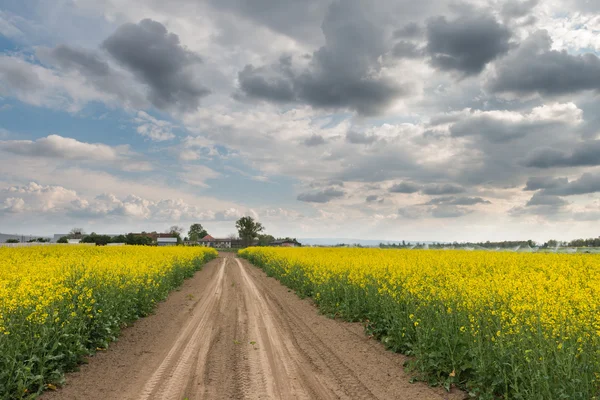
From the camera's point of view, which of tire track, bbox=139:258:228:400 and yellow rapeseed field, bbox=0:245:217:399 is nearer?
yellow rapeseed field, bbox=0:245:217:399

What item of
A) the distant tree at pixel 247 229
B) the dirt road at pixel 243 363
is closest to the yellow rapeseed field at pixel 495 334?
the dirt road at pixel 243 363

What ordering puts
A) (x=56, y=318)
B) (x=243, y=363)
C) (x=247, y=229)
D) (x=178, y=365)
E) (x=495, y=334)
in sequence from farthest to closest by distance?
(x=247, y=229) < (x=243, y=363) < (x=178, y=365) < (x=56, y=318) < (x=495, y=334)

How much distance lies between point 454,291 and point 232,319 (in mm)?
8067

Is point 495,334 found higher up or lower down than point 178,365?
higher up

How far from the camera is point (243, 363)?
898 cm

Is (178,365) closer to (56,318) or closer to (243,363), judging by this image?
(243,363)

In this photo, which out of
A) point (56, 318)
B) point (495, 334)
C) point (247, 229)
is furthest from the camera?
point (247, 229)

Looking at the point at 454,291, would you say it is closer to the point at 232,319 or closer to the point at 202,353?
the point at 202,353

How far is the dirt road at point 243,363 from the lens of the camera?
291 inches

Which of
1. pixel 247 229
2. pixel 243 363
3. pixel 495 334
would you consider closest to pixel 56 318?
pixel 243 363

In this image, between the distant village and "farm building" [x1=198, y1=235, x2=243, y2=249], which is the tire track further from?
"farm building" [x1=198, y1=235, x2=243, y2=249]

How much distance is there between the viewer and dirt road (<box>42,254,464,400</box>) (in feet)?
24.2

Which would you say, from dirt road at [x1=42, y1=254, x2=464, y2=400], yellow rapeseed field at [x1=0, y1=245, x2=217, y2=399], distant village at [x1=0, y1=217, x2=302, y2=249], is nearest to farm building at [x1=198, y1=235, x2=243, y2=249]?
distant village at [x1=0, y1=217, x2=302, y2=249]

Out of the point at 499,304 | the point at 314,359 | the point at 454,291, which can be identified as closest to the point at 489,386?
the point at 499,304
